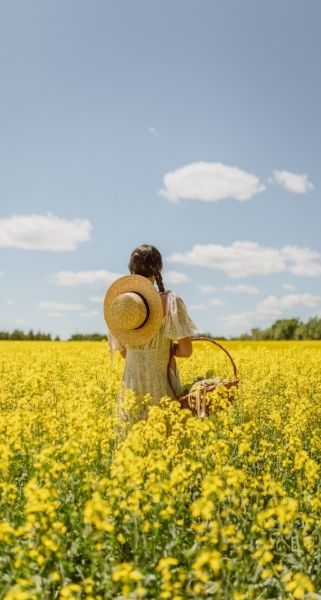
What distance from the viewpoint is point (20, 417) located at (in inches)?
218

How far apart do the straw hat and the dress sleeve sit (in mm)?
89

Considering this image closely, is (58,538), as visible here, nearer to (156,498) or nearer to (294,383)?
(156,498)

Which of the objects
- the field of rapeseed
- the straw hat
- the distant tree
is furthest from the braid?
the distant tree

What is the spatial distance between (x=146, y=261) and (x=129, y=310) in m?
0.48

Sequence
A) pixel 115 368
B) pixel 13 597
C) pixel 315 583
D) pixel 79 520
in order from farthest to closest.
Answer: pixel 115 368
pixel 79 520
pixel 315 583
pixel 13 597

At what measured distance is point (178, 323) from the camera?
6.02m

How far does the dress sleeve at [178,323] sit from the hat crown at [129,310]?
230mm

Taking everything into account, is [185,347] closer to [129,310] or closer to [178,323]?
[178,323]

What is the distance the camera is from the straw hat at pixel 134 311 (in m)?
6.02

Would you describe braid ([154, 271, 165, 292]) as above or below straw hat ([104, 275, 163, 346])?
above

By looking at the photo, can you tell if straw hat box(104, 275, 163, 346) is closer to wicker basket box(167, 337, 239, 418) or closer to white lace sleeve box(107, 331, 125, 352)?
white lace sleeve box(107, 331, 125, 352)

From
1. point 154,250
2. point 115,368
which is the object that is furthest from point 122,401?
point 115,368

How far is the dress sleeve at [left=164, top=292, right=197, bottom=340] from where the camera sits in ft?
19.8

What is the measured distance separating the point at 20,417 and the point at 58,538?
2.08 m
